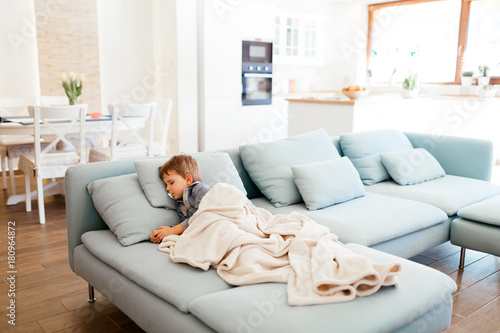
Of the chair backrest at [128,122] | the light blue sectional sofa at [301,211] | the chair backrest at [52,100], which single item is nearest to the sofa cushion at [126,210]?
the light blue sectional sofa at [301,211]

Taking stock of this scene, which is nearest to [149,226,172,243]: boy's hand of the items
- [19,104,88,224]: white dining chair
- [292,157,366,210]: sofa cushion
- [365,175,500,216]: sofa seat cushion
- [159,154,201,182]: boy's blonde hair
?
[159,154,201,182]: boy's blonde hair

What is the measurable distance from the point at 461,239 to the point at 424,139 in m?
1.26

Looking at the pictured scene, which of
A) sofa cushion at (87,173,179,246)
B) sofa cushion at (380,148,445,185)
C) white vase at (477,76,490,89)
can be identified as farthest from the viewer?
white vase at (477,76,490,89)

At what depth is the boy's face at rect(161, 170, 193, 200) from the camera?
2143mm

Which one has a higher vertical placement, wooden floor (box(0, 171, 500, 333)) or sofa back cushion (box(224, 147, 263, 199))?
sofa back cushion (box(224, 147, 263, 199))

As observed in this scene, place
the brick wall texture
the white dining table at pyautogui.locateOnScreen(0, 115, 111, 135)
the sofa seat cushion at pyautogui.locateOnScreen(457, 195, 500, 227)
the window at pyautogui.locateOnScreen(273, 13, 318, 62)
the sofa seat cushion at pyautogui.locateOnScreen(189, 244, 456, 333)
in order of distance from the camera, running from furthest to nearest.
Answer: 1. the window at pyautogui.locateOnScreen(273, 13, 318, 62)
2. the brick wall texture
3. the white dining table at pyautogui.locateOnScreen(0, 115, 111, 135)
4. the sofa seat cushion at pyautogui.locateOnScreen(457, 195, 500, 227)
5. the sofa seat cushion at pyautogui.locateOnScreen(189, 244, 456, 333)

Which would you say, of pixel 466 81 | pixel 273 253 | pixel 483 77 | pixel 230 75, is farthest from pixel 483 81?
pixel 273 253

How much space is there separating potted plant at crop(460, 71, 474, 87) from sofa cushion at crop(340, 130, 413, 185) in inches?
146

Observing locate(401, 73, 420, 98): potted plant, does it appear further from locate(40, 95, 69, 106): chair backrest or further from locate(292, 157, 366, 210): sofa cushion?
locate(40, 95, 69, 106): chair backrest

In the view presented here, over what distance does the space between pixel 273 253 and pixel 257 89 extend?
17.0ft

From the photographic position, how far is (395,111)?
5371mm

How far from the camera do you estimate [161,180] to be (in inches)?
87.4

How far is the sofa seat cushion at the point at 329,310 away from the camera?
4.54 feet

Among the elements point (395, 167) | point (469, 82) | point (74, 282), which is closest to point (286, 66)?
point (469, 82)
